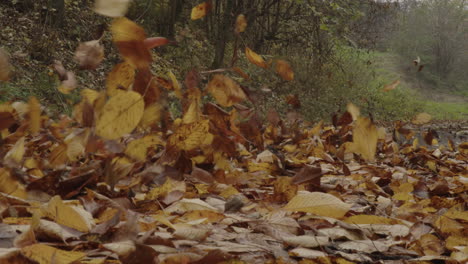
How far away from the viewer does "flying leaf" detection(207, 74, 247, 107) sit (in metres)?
1.11

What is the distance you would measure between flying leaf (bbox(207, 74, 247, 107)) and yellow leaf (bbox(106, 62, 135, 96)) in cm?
22

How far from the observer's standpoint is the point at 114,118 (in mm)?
726

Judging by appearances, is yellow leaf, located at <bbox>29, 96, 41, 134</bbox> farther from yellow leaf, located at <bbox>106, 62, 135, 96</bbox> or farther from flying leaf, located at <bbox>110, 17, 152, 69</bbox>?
flying leaf, located at <bbox>110, 17, 152, 69</bbox>

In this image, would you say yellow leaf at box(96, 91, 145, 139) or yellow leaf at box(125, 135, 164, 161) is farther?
yellow leaf at box(125, 135, 164, 161)

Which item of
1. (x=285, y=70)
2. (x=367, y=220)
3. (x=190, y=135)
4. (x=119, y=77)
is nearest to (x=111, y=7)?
(x=119, y=77)

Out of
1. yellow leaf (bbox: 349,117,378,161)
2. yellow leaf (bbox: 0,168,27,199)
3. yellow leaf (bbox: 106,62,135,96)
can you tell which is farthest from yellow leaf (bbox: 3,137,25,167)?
yellow leaf (bbox: 349,117,378,161)

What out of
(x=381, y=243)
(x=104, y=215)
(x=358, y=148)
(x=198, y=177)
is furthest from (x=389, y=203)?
(x=104, y=215)

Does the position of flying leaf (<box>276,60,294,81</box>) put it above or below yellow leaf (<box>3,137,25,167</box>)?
above

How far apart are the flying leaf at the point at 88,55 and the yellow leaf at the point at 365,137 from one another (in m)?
0.65

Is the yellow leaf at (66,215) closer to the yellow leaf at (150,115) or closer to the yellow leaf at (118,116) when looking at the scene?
the yellow leaf at (118,116)

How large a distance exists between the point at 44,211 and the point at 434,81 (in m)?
29.0

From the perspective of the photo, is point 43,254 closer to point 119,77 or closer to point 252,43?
point 119,77

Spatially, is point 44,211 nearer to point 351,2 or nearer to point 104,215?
point 104,215

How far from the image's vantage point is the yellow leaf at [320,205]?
78cm
